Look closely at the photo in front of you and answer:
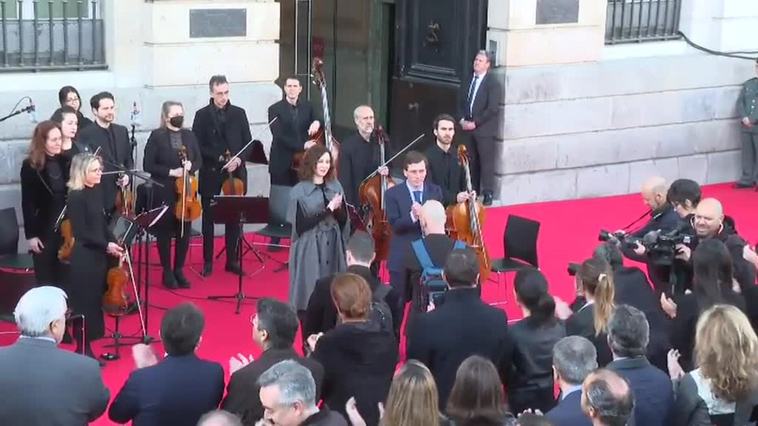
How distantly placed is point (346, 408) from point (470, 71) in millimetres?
9265

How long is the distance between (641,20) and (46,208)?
29.6 ft

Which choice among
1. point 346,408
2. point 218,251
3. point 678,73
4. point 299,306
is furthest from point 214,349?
point 678,73

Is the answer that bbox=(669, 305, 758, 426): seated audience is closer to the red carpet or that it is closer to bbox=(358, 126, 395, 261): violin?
the red carpet

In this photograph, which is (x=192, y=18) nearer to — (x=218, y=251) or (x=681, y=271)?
(x=218, y=251)

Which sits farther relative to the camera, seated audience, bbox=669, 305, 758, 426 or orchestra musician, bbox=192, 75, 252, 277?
orchestra musician, bbox=192, 75, 252, 277

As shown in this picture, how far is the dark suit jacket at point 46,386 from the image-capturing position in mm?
6305

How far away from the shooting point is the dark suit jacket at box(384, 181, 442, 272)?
34.6 ft

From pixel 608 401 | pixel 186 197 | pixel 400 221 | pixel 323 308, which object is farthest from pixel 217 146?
pixel 608 401

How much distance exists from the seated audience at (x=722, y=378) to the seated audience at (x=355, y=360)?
155cm

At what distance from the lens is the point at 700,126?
17.6 meters

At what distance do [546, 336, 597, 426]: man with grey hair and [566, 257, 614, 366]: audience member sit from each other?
0.99 meters

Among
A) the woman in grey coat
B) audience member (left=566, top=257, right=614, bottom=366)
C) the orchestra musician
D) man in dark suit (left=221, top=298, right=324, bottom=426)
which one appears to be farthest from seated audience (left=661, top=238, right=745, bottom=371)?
the orchestra musician

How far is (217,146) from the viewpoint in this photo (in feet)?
42.1

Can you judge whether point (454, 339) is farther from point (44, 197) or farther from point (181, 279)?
point (181, 279)
